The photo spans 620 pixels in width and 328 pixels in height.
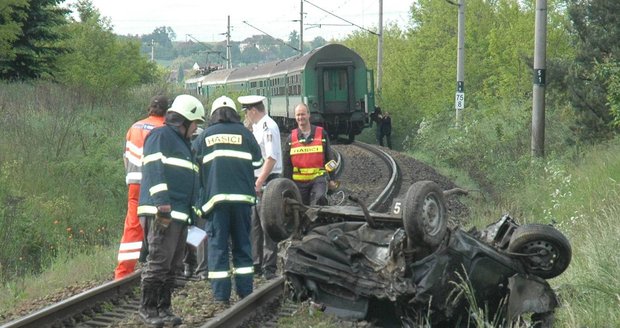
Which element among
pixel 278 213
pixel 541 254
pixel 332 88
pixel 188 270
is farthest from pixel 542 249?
pixel 332 88

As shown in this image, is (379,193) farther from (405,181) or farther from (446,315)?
(446,315)

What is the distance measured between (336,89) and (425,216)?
2404 cm

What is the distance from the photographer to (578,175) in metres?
17.8

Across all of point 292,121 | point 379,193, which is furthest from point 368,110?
point 379,193

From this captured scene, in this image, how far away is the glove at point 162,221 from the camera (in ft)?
25.1

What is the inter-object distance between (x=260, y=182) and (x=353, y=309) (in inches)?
108

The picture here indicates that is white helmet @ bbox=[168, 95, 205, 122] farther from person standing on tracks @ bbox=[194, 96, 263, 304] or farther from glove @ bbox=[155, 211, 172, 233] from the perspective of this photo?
glove @ bbox=[155, 211, 172, 233]

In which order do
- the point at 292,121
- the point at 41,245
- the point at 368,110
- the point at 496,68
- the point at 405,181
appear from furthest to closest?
the point at 496,68
the point at 292,121
the point at 368,110
the point at 405,181
the point at 41,245

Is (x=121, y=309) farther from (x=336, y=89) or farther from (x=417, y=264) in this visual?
(x=336, y=89)

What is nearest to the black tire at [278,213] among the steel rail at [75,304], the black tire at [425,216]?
the black tire at [425,216]

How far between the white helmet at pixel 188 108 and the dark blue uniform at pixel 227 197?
24.5 inches

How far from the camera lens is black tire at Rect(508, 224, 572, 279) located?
746 cm

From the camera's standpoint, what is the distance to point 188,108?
798 centimetres

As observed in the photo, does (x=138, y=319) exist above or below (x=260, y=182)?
below
